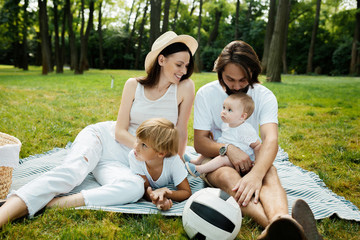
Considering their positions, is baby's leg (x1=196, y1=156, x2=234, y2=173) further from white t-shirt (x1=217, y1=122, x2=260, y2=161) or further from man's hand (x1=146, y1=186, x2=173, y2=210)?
man's hand (x1=146, y1=186, x2=173, y2=210)

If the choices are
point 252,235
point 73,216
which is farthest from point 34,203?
point 252,235

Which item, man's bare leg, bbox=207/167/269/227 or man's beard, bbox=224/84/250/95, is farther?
man's beard, bbox=224/84/250/95

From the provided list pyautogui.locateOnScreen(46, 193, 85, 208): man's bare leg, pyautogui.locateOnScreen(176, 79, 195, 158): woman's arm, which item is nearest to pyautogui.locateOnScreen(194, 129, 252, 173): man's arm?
pyautogui.locateOnScreen(176, 79, 195, 158): woman's arm

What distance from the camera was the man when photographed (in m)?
2.04

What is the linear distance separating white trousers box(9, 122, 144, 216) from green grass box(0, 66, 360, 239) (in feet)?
0.48

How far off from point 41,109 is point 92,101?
1.74m

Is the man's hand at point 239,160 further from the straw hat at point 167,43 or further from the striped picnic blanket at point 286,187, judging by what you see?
the straw hat at point 167,43

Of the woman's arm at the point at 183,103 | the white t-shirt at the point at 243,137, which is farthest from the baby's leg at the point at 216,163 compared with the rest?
the woman's arm at the point at 183,103

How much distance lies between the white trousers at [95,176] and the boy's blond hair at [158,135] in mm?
402

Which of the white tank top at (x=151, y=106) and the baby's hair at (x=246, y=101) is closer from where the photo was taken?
the baby's hair at (x=246, y=101)

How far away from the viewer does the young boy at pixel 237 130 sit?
118 inches

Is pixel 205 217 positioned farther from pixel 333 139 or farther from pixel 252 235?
pixel 333 139

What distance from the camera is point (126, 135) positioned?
3.23 m

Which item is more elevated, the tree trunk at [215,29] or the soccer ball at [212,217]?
the tree trunk at [215,29]
